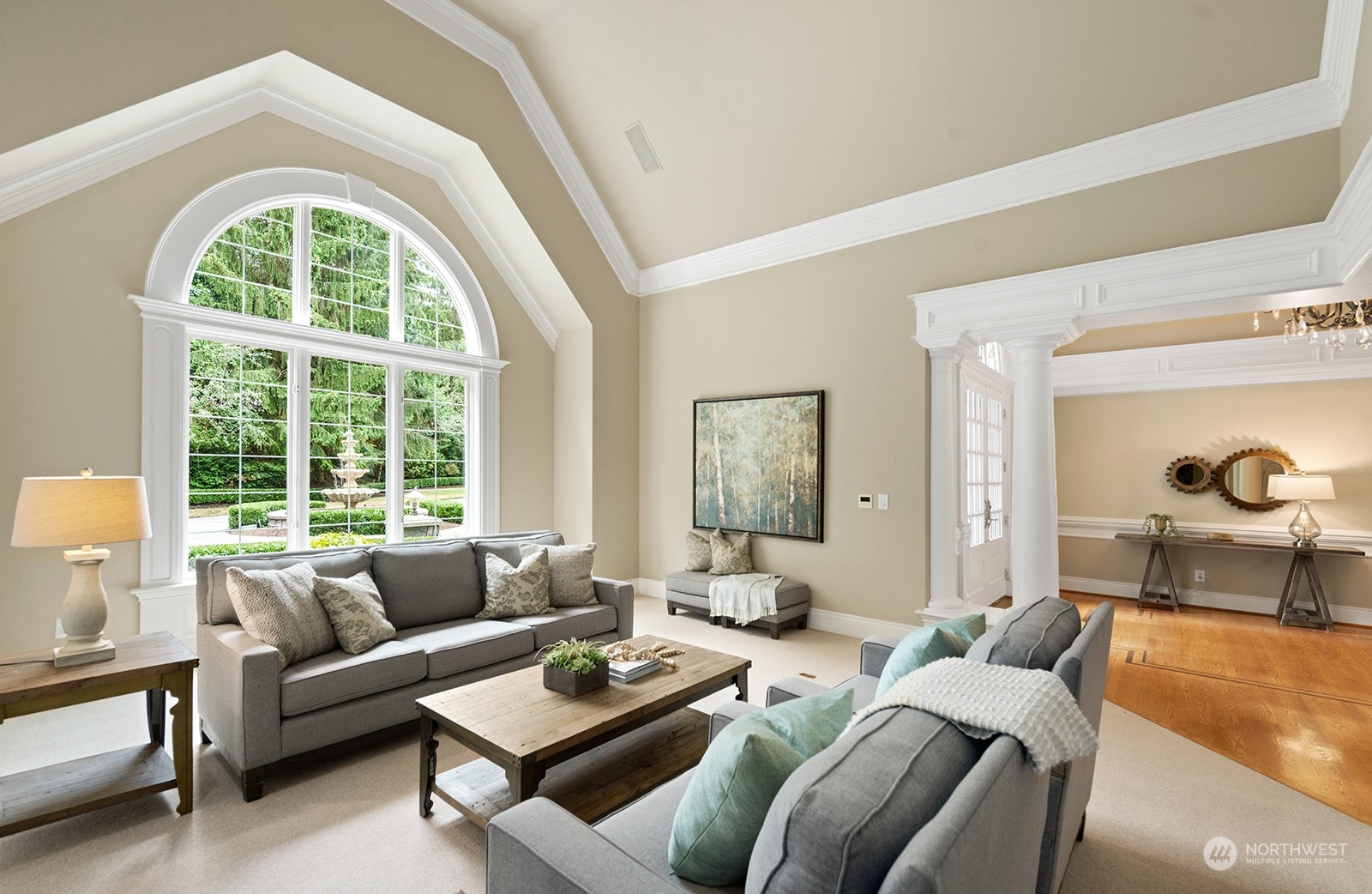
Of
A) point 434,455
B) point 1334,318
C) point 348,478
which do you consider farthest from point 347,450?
point 1334,318

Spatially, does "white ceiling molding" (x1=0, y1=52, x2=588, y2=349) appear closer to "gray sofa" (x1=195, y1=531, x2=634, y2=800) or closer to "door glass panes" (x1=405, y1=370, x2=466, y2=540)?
"door glass panes" (x1=405, y1=370, x2=466, y2=540)

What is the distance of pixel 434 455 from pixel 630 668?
3537 mm

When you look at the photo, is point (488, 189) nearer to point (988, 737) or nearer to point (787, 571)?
point (787, 571)

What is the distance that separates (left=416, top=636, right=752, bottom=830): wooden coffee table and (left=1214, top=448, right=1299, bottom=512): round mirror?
620 centimetres

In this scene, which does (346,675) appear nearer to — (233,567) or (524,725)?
(233,567)

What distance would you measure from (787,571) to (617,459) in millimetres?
2021

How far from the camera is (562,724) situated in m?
2.45

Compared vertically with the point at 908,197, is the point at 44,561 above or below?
below

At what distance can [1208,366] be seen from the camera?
20.9ft

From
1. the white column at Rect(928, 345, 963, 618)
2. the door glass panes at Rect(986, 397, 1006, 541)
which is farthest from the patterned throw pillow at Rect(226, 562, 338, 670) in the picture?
the door glass panes at Rect(986, 397, 1006, 541)

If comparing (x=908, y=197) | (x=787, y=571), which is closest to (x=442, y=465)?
(x=787, y=571)

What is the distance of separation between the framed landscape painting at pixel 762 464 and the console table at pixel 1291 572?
3.64 meters

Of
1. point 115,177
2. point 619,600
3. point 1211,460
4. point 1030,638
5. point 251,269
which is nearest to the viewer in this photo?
point 1030,638

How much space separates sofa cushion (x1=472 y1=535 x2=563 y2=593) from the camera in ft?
13.9
